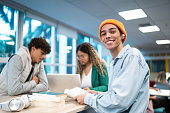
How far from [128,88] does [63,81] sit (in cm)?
84

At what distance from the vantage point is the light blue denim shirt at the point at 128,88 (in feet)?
3.47

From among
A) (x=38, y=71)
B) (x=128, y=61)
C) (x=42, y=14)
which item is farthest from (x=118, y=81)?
(x=42, y=14)

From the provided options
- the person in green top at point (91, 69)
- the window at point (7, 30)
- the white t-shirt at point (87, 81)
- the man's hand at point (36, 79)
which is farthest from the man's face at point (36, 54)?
the window at point (7, 30)

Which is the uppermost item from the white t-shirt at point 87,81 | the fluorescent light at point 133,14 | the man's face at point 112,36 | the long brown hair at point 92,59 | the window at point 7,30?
the fluorescent light at point 133,14

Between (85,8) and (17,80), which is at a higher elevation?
(85,8)

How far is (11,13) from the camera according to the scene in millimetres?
3826

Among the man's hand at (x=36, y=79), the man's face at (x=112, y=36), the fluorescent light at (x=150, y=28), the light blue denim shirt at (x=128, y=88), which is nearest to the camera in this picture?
the light blue denim shirt at (x=128, y=88)

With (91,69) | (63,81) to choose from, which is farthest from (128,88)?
(91,69)

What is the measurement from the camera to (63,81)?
1697mm

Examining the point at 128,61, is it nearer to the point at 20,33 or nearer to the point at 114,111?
the point at 114,111

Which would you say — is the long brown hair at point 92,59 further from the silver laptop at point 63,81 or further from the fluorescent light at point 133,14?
the fluorescent light at point 133,14

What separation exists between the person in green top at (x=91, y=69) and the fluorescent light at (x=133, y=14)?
225 cm

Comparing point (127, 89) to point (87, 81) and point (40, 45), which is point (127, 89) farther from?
point (40, 45)

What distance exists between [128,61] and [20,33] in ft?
11.6
